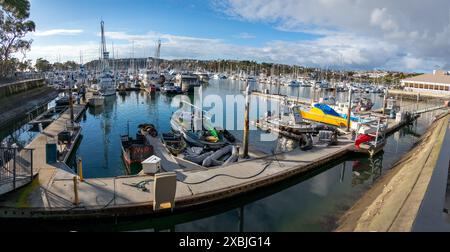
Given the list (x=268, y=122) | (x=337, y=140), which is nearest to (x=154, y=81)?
(x=268, y=122)

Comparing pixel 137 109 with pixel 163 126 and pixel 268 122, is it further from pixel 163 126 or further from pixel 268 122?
pixel 268 122

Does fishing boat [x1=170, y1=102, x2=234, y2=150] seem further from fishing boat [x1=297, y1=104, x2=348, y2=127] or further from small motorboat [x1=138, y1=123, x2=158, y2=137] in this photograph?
fishing boat [x1=297, y1=104, x2=348, y2=127]

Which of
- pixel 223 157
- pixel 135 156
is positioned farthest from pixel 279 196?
pixel 135 156

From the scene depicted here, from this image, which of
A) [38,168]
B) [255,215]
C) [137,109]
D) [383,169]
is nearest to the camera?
[255,215]

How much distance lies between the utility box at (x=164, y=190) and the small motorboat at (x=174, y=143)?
8412 mm

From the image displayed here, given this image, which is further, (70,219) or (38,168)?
(38,168)

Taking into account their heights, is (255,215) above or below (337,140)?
below

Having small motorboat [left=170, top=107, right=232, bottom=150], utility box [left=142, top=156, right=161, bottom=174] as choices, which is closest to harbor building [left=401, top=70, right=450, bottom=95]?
small motorboat [left=170, top=107, right=232, bottom=150]

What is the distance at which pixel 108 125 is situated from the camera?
3662 cm

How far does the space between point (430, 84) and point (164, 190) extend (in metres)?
86.3

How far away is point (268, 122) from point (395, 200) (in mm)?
22564

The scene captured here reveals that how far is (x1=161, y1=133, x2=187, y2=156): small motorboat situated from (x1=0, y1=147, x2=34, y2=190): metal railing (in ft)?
28.0

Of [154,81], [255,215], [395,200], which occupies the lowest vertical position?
[255,215]
